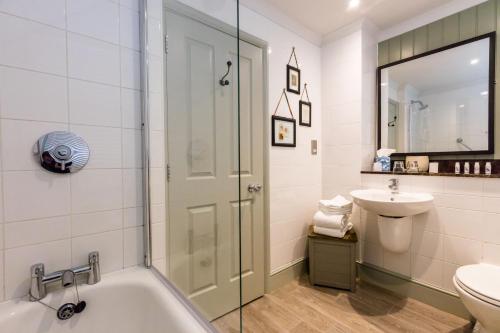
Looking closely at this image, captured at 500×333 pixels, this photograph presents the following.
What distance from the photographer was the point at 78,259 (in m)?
1.06

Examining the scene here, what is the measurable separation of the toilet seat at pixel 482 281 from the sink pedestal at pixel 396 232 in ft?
1.32

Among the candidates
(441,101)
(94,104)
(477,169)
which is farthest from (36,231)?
(441,101)

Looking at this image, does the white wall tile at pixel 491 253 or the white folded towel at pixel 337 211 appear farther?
the white folded towel at pixel 337 211

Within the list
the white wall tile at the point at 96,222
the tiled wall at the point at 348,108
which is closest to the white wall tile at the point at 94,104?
the white wall tile at the point at 96,222

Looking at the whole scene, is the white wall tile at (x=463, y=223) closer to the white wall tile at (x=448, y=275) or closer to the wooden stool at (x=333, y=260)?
the white wall tile at (x=448, y=275)

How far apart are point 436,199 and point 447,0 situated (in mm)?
1534

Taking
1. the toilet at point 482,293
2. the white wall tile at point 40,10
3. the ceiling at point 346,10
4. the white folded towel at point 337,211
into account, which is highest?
the ceiling at point 346,10

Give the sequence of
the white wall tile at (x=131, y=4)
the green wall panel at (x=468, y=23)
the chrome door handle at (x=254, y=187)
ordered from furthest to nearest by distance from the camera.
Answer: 1. the chrome door handle at (x=254, y=187)
2. the green wall panel at (x=468, y=23)
3. the white wall tile at (x=131, y=4)

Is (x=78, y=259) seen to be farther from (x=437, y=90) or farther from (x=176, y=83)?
(x=437, y=90)

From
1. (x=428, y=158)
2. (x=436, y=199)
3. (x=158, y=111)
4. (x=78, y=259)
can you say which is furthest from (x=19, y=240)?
(x=428, y=158)

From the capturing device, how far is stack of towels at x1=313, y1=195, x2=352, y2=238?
1.88 meters

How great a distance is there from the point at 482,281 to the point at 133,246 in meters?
1.88

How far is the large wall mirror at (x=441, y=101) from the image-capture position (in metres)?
1.62

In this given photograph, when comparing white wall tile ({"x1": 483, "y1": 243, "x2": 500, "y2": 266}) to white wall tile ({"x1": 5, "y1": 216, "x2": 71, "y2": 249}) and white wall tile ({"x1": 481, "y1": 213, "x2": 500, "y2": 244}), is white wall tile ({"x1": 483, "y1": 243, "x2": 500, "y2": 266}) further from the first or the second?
white wall tile ({"x1": 5, "y1": 216, "x2": 71, "y2": 249})
